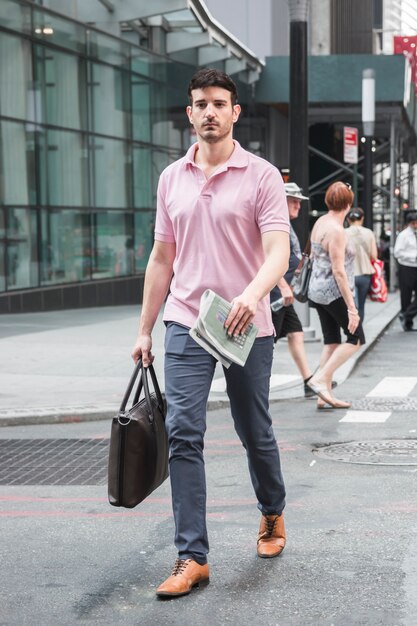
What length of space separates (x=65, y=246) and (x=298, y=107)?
9800 millimetres

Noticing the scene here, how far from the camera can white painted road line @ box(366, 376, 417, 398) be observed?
11.0 metres

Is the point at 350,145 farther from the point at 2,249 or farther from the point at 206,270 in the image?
the point at 206,270

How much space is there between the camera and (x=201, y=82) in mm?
4828

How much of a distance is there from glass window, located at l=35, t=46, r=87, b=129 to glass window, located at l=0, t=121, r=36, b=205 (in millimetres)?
821

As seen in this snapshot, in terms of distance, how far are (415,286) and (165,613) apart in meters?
14.9

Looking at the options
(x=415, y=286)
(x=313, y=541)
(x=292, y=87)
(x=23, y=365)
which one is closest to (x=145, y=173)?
(x=415, y=286)

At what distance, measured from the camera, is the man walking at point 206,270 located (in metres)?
4.73

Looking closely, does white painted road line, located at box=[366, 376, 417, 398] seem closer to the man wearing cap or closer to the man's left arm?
the man wearing cap

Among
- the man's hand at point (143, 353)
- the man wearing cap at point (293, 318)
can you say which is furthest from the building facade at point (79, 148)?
the man's hand at point (143, 353)

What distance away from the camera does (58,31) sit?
24.0m

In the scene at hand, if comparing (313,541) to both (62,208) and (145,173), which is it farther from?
(145,173)

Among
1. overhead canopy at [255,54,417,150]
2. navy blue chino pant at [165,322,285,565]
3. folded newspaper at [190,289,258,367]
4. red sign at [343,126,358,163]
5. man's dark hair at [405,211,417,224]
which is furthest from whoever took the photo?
overhead canopy at [255,54,417,150]

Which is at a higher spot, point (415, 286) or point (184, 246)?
point (184, 246)

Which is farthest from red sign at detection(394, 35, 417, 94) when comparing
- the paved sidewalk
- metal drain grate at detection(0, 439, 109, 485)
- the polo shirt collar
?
the polo shirt collar
